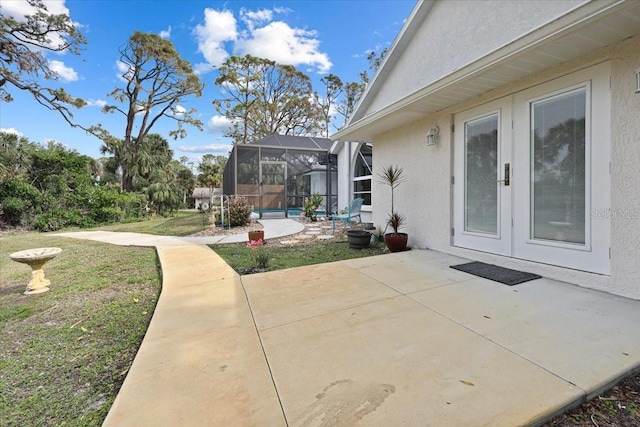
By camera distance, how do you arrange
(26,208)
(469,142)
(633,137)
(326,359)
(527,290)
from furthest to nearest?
(26,208)
(469,142)
(527,290)
(633,137)
(326,359)

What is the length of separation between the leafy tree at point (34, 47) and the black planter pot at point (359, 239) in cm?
1778

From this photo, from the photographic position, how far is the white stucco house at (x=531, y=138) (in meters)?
2.78

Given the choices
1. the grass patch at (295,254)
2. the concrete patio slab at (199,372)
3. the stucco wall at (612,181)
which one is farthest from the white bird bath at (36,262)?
the stucco wall at (612,181)

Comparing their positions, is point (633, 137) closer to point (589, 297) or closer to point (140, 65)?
point (589, 297)

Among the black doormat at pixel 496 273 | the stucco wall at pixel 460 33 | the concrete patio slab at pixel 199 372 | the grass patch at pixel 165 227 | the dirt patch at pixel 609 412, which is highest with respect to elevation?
the stucco wall at pixel 460 33

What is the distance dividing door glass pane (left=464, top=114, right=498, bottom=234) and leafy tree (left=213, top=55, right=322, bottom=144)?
21936mm

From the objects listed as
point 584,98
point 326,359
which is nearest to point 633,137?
point 584,98

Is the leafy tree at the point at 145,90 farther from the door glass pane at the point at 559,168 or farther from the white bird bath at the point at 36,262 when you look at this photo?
the door glass pane at the point at 559,168

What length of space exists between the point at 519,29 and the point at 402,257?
384cm

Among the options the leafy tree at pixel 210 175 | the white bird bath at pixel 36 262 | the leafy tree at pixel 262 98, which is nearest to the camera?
the white bird bath at pixel 36 262

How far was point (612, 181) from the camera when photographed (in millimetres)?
2873

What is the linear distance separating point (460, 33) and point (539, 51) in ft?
8.54

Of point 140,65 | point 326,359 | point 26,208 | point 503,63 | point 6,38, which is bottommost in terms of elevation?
point 326,359

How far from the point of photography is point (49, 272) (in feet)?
15.3
